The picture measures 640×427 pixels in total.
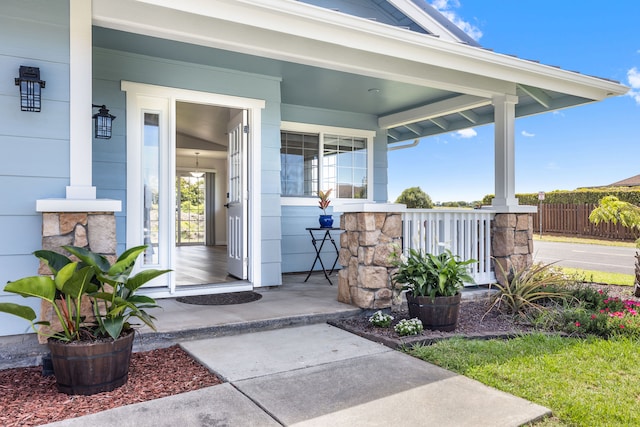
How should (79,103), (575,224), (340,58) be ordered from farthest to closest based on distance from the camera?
(575,224) < (340,58) < (79,103)

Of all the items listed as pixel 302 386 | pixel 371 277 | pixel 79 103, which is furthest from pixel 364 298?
pixel 79 103

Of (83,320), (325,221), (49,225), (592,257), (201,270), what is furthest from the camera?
(592,257)

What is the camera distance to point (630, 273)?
775cm

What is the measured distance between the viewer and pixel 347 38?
3.65 metres

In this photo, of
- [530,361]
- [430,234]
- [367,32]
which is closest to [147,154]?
[367,32]

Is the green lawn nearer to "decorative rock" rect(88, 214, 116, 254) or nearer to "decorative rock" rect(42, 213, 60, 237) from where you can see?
"decorative rock" rect(88, 214, 116, 254)

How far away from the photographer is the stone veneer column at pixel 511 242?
5.08 meters

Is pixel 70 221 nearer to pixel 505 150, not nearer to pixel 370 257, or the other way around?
pixel 370 257

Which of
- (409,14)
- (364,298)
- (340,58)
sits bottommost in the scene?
(364,298)

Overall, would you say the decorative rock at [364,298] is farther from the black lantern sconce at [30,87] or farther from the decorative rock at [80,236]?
the black lantern sconce at [30,87]

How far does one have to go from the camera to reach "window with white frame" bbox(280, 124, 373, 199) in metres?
6.45

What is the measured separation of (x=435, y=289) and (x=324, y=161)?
11.4 feet

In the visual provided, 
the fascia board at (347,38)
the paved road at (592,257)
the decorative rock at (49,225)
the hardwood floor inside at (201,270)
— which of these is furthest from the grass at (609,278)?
the decorative rock at (49,225)

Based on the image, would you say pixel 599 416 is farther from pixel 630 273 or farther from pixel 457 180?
pixel 457 180
